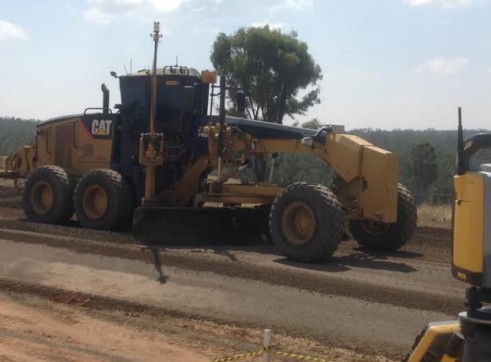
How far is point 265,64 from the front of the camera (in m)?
34.1

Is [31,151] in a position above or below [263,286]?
above

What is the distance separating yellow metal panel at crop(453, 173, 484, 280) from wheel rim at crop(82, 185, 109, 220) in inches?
427

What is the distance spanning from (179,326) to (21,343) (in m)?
1.54

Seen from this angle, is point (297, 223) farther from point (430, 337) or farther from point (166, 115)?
point (430, 337)

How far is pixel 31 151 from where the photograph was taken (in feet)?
53.0

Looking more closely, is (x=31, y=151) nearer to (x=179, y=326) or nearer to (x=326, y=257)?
(x=326, y=257)

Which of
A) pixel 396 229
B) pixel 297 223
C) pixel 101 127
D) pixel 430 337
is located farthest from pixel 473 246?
pixel 101 127

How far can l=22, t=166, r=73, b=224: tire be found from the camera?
46.3 feet

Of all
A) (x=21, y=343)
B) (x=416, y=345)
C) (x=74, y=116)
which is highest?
(x=74, y=116)

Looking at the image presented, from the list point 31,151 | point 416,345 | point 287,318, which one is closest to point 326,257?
point 287,318

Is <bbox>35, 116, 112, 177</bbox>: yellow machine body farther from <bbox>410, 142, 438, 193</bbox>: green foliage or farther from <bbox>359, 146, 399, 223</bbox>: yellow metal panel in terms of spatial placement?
<bbox>410, 142, 438, 193</bbox>: green foliage

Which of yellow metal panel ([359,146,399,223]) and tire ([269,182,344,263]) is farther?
yellow metal panel ([359,146,399,223])

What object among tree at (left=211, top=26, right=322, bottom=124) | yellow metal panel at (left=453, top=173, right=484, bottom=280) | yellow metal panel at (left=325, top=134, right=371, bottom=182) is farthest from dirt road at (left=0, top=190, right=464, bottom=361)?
tree at (left=211, top=26, right=322, bottom=124)

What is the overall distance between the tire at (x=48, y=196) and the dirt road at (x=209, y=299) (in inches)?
101
